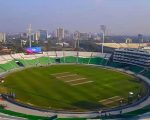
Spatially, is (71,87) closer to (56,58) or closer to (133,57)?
(133,57)

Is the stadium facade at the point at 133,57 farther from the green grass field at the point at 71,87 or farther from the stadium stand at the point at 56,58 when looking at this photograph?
the green grass field at the point at 71,87

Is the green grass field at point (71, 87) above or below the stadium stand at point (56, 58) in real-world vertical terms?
below

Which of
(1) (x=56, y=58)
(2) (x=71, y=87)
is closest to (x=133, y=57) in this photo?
(1) (x=56, y=58)

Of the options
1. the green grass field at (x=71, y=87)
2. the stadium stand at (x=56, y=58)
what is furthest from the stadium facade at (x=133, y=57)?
the green grass field at (x=71, y=87)

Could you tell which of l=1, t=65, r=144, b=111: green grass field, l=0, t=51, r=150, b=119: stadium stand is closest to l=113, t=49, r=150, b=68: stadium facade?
l=0, t=51, r=150, b=119: stadium stand

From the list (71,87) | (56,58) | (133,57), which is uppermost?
(133,57)

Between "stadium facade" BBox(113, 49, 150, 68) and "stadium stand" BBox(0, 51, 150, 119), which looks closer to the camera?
"stadium facade" BBox(113, 49, 150, 68)

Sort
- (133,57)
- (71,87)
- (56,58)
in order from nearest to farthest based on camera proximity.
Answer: (71,87)
(133,57)
(56,58)

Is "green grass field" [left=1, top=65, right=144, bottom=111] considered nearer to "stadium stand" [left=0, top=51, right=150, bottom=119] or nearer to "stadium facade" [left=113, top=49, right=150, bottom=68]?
"stadium stand" [left=0, top=51, right=150, bottom=119]

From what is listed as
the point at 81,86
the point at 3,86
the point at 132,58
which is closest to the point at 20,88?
the point at 3,86
